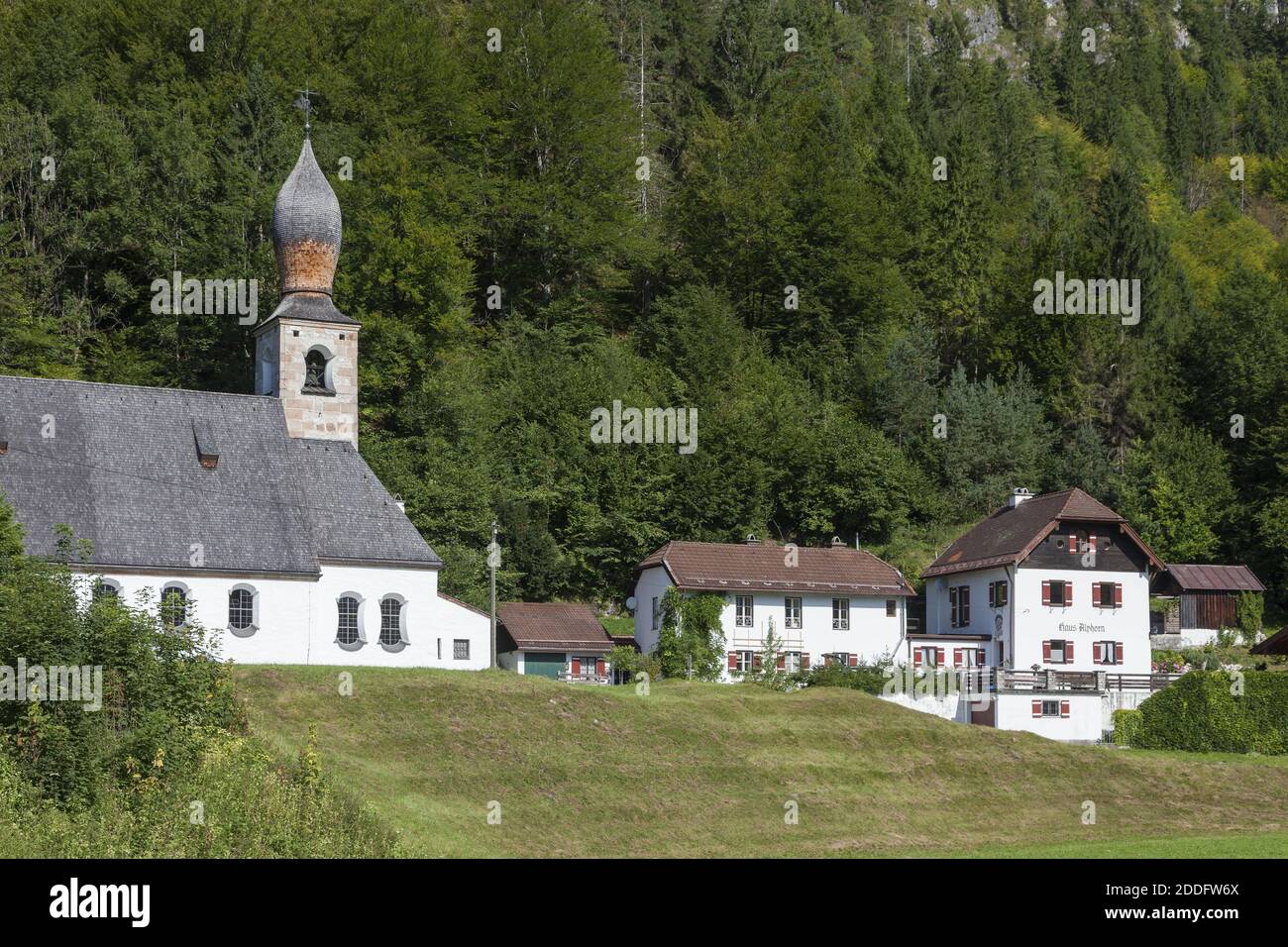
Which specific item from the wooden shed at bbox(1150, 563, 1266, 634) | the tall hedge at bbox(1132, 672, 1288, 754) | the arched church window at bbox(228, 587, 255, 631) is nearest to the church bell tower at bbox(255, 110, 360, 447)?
the arched church window at bbox(228, 587, 255, 631)

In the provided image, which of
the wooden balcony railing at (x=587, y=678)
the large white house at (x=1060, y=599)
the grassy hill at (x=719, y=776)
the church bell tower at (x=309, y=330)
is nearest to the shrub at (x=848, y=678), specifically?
the large white house at (x=1060, y=599)

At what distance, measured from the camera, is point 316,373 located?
51.8m

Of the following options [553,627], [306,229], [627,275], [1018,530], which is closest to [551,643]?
[553,627]

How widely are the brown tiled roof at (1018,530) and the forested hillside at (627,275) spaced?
4.07 meters

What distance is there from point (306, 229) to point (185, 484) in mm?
10593

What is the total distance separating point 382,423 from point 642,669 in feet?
59.6

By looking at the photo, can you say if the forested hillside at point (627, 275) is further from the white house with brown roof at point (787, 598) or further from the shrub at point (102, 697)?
the shrub at point (102, 697)

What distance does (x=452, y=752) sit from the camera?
36719 mm

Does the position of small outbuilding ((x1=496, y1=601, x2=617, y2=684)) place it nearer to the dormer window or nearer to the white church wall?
the white church wall

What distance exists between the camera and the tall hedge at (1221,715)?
50.2 metres

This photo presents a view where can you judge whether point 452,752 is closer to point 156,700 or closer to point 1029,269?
point 156,700

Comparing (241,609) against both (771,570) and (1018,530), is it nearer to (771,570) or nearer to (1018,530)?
(771,570)

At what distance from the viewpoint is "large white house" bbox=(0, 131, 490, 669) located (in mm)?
44188

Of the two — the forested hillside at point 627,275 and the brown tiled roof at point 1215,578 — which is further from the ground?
the forested hillside at point 627,275
